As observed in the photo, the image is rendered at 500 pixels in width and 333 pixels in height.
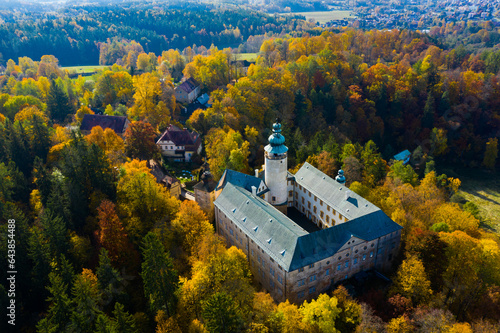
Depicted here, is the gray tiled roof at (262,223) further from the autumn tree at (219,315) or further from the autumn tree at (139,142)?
the autumn tree at (139,142)

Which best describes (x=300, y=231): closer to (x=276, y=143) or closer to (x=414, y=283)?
(x=276, y=143)

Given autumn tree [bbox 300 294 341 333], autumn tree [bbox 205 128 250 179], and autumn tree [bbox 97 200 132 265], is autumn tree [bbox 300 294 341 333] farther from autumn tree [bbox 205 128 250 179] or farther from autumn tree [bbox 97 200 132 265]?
autumn tree [bbox 205 128 250 179]

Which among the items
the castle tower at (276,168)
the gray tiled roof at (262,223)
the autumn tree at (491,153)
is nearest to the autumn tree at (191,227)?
the gray tiled roof at (262,223)

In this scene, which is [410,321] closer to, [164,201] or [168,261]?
[168,261]

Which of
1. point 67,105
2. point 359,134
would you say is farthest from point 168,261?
point 359,134

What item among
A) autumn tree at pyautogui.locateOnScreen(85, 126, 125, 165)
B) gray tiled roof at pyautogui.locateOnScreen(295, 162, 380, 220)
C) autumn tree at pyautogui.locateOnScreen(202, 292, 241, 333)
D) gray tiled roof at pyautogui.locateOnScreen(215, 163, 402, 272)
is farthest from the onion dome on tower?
autumn tree at pyautogui.locateOnScreen(85, 126, 125, 165)
